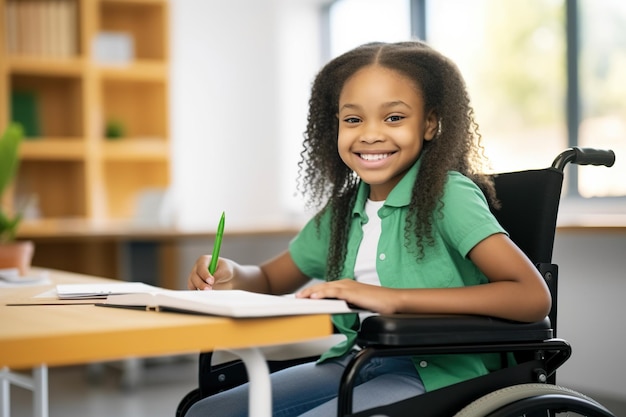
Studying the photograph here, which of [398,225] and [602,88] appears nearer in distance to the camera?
[398,225]

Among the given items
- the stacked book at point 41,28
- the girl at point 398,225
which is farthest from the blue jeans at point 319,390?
the stacked book at point 41,28

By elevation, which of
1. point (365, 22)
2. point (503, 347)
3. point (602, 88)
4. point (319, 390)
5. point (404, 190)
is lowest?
point (319, 390)

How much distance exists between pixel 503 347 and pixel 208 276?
0.52 m

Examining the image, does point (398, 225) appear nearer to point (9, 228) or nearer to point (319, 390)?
point (319, 390)

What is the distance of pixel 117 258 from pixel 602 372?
304 centimetres

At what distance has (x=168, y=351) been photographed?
0.93 metres

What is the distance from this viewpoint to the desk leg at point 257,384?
102 centimetres

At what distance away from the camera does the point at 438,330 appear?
1089 mm

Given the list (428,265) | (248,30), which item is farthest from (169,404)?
(248,30)

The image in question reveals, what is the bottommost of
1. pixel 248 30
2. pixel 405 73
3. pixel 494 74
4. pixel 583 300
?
pixel 583 300

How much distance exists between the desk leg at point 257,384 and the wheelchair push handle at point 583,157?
2.10 ft

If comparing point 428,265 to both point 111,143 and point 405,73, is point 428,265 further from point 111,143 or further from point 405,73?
point 111,143

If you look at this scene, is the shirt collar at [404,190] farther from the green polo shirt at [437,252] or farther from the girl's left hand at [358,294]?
the girl's left hand at [358,294]

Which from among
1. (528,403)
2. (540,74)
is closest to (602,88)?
(540,74)
